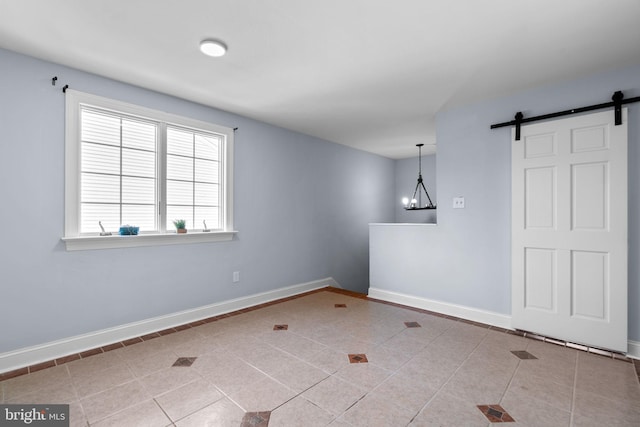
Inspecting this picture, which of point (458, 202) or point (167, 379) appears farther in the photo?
point (458, 202)

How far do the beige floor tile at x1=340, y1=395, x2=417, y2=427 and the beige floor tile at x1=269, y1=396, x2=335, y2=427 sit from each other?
4.7 inches

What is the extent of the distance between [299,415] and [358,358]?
32.9 inches

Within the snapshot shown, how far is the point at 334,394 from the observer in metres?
2.01

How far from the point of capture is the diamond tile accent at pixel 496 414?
176cm

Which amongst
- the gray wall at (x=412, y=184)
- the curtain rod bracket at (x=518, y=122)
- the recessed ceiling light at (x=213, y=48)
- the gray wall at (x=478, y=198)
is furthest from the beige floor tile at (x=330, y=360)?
the gray wall at (x=412, y=184)

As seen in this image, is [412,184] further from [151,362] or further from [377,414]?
[151,362]

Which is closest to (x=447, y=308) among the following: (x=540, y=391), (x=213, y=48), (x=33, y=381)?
(x=540, y=391)

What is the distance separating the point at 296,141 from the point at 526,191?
305cm

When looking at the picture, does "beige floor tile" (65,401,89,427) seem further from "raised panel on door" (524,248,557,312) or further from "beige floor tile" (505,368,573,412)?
"raised panel on door" (524,248,557,312)

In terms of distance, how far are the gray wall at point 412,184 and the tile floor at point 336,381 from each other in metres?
3.73

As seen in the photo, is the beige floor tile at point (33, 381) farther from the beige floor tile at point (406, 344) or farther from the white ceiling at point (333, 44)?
the beige floor tile at point (406, 344)

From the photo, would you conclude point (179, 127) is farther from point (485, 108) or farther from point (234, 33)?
point (485, 108)

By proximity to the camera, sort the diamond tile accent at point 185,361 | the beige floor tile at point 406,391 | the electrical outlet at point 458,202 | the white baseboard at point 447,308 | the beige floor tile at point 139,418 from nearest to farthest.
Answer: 1. the beige floor tile at point 139,418
2. the beige floor tile at point 406,391
3. the diamond tile accent at point 185,361
4. the white baseboard at point 447,308
5. the electrical outlet at point 458,202

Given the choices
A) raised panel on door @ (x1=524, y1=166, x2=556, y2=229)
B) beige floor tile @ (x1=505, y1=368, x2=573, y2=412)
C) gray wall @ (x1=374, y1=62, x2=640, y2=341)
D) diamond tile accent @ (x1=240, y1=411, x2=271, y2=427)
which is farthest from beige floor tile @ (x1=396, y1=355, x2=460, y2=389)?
raised panel on door @ (x1=524, y1=166, x2=556, y2=229)
